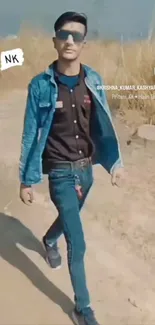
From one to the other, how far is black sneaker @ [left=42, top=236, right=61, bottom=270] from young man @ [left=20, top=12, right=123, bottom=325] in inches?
23.0

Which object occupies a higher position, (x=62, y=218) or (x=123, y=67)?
(x=62, y=218)

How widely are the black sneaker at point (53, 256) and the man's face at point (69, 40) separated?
1.25 metres

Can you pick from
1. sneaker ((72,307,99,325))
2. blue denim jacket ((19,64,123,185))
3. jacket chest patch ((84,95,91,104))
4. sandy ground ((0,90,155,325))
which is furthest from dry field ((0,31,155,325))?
jacket chest patch ((84,95,91,104))

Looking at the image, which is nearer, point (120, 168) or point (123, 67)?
point (120, 168)

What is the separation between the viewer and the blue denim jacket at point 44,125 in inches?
119

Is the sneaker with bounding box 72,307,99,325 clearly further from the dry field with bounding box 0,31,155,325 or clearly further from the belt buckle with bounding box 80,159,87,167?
the belt buckle with bounding box 80,159,87,167

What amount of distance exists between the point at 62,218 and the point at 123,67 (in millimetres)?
3644

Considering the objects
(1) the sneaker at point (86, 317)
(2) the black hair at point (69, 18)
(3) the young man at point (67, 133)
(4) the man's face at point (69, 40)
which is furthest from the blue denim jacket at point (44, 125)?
(1) the sneaker at point (86, 317)

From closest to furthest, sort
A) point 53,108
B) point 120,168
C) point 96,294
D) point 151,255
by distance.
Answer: point 53,108, point 120,168, point 96,294, point 151,255

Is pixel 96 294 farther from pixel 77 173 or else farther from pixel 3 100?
pixel 3 100

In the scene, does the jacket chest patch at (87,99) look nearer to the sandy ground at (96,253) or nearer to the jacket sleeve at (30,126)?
the jacket sleeve at (30,126)

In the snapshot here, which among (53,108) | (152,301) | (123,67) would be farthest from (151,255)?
(123,67)

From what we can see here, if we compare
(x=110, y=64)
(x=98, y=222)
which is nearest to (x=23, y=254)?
(x=98, y=222)

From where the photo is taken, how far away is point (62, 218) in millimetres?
3061
